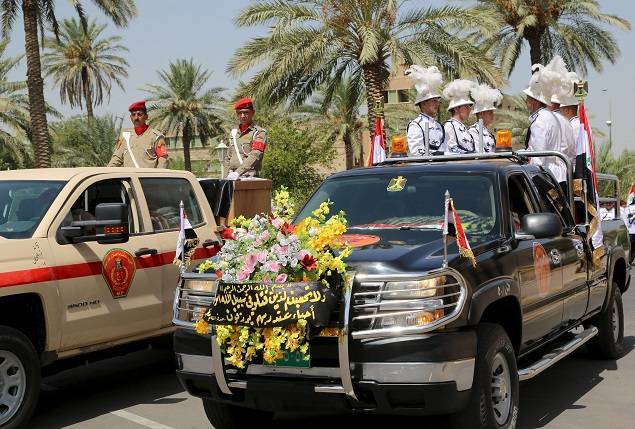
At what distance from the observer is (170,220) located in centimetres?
798

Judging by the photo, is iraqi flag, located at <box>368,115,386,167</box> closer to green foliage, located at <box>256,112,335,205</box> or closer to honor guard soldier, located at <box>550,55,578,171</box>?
honor guard soldier, located at <box>550,55,578,171</box>

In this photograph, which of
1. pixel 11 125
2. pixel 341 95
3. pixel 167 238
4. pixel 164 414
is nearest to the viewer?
pixel 164 414

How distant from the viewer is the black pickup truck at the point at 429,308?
4.83 meters

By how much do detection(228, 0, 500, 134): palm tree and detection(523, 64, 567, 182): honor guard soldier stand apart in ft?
43.4

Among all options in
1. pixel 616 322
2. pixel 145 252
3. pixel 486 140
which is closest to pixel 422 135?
pixel 486 140

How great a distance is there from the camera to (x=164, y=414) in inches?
267

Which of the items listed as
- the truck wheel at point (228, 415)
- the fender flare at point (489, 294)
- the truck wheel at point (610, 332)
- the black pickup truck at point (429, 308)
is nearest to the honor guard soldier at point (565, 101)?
the truck wheel at point (610, 332)

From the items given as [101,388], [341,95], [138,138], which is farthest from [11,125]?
[101,388]

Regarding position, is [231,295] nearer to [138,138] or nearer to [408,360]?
[408,360]

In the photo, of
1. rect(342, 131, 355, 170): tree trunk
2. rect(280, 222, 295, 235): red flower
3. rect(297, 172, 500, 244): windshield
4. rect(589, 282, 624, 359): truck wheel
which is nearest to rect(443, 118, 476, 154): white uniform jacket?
rect(589, 282, 624, 359): truck wheel

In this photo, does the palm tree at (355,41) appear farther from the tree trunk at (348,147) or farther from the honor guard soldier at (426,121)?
the tree trunk at (348,147)

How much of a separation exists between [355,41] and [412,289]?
19.5 metres

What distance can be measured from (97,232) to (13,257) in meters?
0.84

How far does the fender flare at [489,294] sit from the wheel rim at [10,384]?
3153mm
